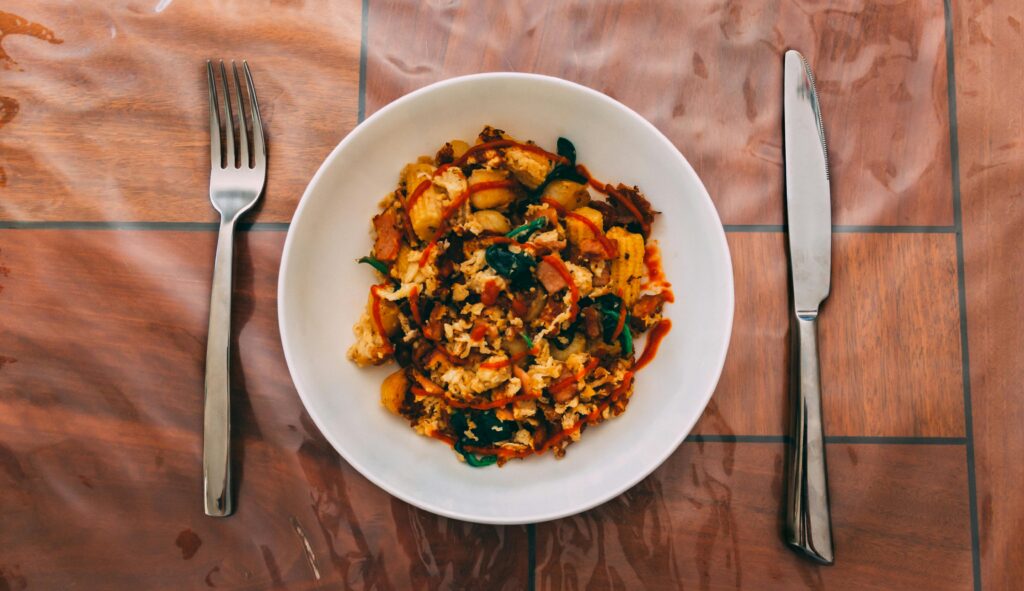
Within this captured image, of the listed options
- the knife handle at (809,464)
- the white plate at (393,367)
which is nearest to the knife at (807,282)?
the knife handle at (809,464)

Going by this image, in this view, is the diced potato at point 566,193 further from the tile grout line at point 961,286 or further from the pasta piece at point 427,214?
the tile grout line at point 961,286

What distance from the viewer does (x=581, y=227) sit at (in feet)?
3.55

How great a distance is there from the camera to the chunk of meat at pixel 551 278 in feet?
3.47

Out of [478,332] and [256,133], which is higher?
[256,133]

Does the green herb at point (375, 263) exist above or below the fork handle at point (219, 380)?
above

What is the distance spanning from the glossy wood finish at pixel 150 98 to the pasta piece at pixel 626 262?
584 mm

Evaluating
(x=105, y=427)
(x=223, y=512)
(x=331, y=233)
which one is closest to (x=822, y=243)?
(x=331, y=233)

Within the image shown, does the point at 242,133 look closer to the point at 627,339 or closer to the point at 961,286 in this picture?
the point at 627,339

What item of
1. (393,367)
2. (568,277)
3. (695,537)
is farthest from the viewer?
(695,537)

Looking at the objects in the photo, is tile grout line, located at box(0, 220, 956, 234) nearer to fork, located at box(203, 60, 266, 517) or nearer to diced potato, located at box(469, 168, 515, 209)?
fork, located at box(203, 60, 266, 517)

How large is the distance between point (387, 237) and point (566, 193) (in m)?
0.32

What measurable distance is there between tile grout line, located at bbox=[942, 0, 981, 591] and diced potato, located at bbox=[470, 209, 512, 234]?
0.93 m

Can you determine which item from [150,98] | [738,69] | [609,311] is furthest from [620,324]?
[150,98]

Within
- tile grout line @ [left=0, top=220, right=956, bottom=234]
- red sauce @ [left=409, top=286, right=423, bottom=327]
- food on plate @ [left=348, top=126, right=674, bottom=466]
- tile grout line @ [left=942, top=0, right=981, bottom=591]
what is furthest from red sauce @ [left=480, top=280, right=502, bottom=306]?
tile grout line @ [left=942, top=0, right=981, bottom=591]
